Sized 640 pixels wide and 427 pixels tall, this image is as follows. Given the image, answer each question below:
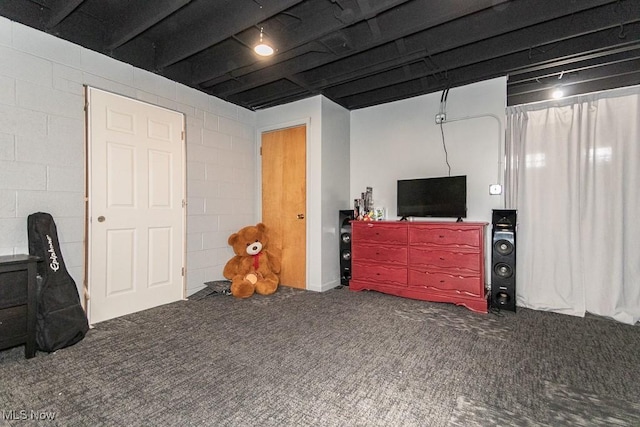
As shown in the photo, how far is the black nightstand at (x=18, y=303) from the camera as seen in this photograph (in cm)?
210

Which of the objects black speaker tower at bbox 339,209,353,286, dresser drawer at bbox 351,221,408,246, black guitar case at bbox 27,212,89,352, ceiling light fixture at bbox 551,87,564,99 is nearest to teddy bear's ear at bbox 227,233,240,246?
black speaker tower at bbox 339,209,353,286

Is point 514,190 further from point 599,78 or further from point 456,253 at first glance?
point 599,78

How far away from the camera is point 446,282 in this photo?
3.40m

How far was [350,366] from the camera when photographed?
82.0 inches

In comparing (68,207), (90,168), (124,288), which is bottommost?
(124,288)

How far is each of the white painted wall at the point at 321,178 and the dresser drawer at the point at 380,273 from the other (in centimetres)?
44

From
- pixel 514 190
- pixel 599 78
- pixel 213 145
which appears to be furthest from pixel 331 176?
pixel 599 78

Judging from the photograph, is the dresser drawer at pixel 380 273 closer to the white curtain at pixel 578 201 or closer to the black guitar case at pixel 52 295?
the white curtain at pixel 578 201

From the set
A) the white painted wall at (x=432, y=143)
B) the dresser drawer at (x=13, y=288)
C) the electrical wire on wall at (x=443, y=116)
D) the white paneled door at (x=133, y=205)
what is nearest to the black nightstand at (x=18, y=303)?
the dresser drawer at (x=13, y=288)

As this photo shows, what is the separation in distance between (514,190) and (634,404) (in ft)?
7.65

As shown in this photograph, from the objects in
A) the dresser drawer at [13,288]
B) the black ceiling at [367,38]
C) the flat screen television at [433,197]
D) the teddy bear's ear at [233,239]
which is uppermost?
the black ceiling at [367,38]

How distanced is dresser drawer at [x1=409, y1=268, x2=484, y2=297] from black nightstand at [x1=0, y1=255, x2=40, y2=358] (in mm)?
3492

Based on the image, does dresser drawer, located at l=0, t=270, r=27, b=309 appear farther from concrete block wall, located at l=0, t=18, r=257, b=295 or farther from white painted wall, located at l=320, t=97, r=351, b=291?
white painted wall, located at l=320, t=97, r=351, b=291

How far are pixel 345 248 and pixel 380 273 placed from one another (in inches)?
26.1
